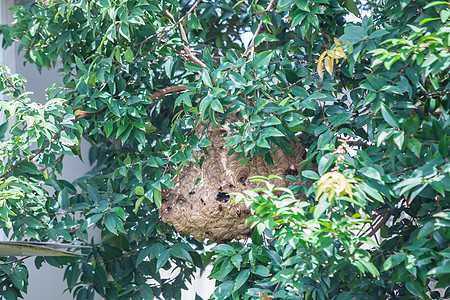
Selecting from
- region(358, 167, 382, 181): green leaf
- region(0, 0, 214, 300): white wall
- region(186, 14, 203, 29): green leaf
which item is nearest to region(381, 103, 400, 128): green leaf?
region(358, 167, 382, 181): green leaf

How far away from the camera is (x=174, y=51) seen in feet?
5.50

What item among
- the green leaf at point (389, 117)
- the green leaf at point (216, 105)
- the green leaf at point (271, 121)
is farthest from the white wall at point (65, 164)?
the green leaf at point (389, 117)

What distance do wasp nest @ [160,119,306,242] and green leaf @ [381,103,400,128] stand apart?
440mm

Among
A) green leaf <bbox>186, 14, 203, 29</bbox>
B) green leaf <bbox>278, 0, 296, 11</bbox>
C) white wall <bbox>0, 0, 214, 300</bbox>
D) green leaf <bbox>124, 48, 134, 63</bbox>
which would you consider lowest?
white wall <bbox>0, 0, 214, 300</bbox>

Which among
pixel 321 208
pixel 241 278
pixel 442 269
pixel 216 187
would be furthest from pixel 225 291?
pixel 442 269

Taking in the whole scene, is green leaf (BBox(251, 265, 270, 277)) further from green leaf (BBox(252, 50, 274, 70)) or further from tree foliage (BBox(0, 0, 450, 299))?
green leaf (BBox(252, 50, 274, 70))

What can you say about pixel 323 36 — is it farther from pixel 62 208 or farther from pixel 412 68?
pixel 62 208

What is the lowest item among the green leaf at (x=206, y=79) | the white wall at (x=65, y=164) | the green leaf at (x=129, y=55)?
the white wall at (x=65, y=164)

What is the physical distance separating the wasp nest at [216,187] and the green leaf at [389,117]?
44 centimetres

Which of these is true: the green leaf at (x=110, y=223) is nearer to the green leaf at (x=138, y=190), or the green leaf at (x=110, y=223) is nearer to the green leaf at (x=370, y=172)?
the green leaf at (x=138, y=190)

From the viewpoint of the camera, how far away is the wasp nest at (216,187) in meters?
1.55

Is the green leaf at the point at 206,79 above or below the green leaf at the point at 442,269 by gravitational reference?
above

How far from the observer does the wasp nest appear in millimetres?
1548

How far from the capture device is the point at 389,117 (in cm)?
117
